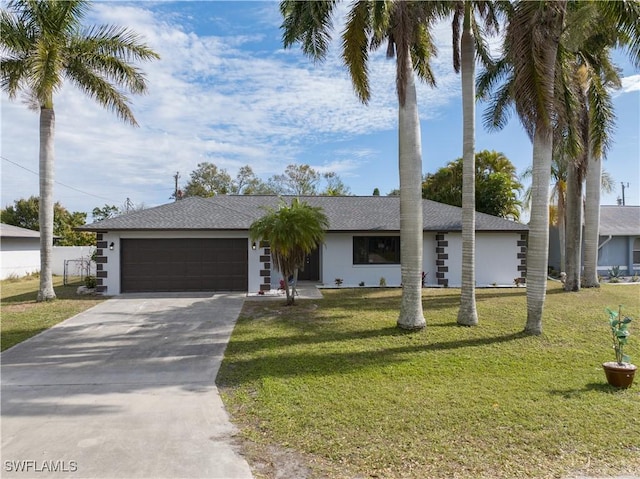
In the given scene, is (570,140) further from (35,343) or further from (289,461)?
(35,343)

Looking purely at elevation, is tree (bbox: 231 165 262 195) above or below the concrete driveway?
above

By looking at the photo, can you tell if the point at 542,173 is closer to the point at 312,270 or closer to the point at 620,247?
the point at 312,270

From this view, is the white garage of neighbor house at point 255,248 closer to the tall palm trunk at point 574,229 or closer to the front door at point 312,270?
the front door at point 312,270

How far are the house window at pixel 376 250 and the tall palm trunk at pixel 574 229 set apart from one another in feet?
22.9

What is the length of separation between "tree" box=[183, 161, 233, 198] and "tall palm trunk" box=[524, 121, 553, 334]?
39.8m

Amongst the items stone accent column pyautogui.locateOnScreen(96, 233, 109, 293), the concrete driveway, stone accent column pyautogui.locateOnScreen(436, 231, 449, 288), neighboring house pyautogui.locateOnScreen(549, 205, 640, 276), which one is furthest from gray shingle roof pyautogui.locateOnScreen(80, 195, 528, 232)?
neighboring house pyautogui.locateOnScreen(549, 205, 640, 276)

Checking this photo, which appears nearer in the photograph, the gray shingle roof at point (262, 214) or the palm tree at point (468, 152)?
the palm tree at point (468, 152)

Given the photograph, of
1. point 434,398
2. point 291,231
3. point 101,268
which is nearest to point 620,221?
point 291,231

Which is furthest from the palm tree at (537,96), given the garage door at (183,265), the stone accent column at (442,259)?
the garage door at (183,265)

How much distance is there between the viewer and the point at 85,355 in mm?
7621

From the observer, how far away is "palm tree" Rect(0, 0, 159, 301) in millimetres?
12062

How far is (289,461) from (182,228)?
1223cm

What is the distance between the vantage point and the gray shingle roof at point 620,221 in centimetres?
2281

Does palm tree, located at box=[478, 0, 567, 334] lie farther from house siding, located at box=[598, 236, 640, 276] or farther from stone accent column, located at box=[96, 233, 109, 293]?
house siding, located at box=[598, 236, 640, 276]
